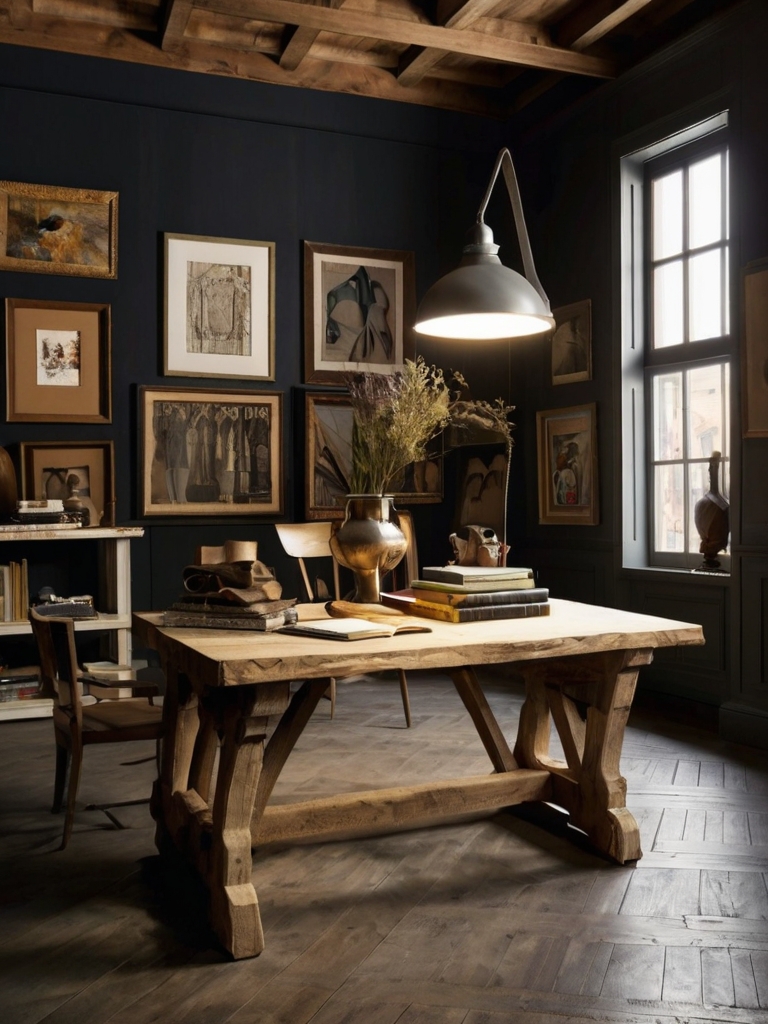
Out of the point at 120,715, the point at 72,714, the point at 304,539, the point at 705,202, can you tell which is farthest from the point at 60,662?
the point at 705,202

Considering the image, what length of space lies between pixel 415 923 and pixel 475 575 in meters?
1.04

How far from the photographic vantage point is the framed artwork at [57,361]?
18.5 feet

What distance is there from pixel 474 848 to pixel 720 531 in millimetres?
2523

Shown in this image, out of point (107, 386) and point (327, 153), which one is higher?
point (327, 153)

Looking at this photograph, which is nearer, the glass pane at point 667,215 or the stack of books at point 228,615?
the stack of books at point 228,615

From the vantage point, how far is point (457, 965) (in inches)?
97.0

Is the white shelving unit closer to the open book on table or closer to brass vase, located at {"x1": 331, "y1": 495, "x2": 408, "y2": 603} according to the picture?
brass vase, located at {"x1": 331, "y1": 495, "x2": 408, "y2": 603}

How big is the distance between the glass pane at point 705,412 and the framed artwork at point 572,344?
0.74m

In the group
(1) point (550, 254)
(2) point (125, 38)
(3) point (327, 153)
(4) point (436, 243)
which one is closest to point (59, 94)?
(2) point (125, 38)

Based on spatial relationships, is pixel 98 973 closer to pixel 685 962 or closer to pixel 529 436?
pixel 685 962

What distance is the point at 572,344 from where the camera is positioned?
243 inches

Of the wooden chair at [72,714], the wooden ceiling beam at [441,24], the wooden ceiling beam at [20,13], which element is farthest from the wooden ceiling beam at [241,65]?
the wooden chair at [72,714]

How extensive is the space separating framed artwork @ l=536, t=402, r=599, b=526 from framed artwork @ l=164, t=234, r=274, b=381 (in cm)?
185

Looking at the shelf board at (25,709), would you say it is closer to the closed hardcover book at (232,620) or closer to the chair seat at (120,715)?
the chair seat at (120,715)
